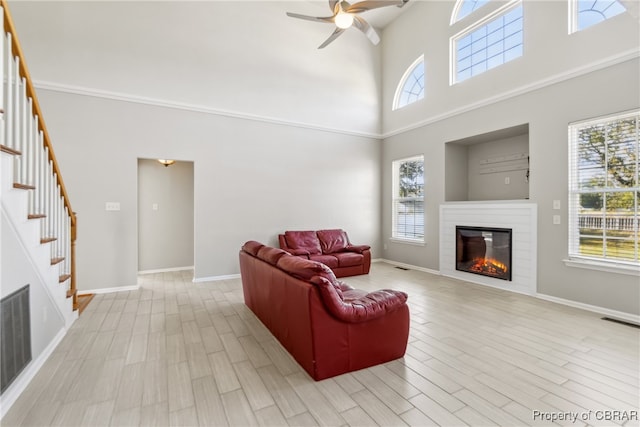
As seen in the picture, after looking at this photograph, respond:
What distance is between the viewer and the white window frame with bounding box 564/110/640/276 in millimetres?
3436

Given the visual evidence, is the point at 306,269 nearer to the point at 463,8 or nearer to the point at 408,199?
the point at 408,199

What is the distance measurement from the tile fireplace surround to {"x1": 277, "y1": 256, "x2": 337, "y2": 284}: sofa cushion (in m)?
3.61

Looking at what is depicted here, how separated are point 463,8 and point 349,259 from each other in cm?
514

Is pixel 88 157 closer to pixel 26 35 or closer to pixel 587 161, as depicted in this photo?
pixel 26 35

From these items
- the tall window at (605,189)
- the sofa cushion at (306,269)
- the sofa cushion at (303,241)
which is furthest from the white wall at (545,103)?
the sofa cushion at (306,269)

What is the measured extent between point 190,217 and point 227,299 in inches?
108

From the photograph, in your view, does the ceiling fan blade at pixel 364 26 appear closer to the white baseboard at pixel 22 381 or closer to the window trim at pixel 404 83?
the window trim at pixel 404 83

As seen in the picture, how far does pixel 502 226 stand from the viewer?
4.77 meters

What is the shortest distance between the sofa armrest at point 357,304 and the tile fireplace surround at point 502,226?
3.06m

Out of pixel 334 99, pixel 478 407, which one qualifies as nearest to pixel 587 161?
pixel 478 407

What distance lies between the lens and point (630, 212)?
11.5ft

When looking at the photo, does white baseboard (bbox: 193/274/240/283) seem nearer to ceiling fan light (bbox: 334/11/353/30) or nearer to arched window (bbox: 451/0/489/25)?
ceiling fan light (bbox: 334/11/353/30)

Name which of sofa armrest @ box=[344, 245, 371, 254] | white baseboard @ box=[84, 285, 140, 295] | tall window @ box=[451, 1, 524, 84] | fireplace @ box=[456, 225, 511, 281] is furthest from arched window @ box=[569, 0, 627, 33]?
white baseboard @ box=[84, 285, 140, 295]

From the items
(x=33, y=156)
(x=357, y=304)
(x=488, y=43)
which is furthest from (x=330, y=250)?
(x=488, y=43)
